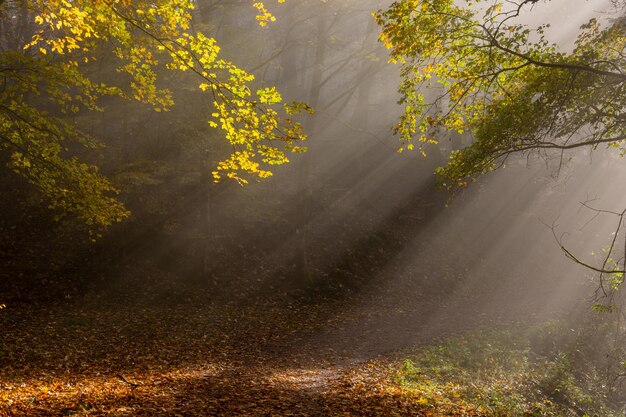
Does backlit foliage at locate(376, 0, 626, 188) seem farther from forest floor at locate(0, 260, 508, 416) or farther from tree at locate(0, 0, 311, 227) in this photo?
forest floor at locate(0, 260, 508, 416)

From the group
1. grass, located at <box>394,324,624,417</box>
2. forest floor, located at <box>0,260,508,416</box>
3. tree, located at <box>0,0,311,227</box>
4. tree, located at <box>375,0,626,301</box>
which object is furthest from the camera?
grass, located at <box>394,324,624,417</box>

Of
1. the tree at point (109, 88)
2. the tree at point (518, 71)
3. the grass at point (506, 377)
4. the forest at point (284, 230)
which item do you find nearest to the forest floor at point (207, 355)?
the forest at point (284, 230)

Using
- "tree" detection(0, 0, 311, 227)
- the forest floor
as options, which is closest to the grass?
the forest floor

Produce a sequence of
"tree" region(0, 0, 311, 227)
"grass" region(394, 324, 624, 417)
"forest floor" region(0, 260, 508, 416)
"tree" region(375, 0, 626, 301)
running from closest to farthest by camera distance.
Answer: "forest floor" region(0, 260, 508, 416)
"tree" region(375, 0, 626, 301)
"tree" region(0, 0, 311, 227)
"grass" region(394, 324, 624, 417)

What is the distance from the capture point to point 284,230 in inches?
717

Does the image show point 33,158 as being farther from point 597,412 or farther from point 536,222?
point 536,222

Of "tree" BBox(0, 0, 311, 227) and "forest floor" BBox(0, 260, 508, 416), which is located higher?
"tree" BBox(0, 0, 311, 227)

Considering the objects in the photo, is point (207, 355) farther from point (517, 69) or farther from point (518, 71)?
point (518, 71)

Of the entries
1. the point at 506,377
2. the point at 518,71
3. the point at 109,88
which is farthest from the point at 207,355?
the point at 518,71

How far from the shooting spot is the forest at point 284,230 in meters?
7.13

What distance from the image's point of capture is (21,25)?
55.7 feet

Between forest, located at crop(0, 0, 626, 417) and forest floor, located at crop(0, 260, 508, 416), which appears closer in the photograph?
forest floor, located at crop(0, 260, 508, 416)

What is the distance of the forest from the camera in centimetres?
713

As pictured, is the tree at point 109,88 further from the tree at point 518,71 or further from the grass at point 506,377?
the grass at point 506,377
